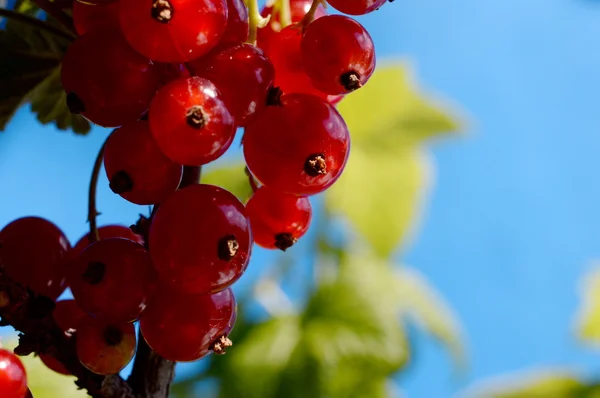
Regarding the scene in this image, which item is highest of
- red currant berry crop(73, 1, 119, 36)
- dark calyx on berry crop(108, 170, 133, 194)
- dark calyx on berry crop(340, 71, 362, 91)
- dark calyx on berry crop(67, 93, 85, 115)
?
dark calyx on berry crop(340, 71, 362, 91)

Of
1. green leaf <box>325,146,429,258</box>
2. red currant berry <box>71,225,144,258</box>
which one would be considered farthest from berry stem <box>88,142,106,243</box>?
green leaf <box>325,146,429,258</box>

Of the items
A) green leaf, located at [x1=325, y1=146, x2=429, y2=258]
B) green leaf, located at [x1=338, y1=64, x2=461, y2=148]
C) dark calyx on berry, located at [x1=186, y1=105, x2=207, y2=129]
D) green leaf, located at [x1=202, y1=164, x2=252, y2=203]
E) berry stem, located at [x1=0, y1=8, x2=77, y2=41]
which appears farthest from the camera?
green leaf, located at [x1=338, y1=64, x2=461, y2=148]

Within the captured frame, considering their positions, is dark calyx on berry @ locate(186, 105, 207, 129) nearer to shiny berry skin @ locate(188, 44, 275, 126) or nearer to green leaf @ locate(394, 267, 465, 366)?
shiny berry skin @ locate(188, 44, 275, 126)

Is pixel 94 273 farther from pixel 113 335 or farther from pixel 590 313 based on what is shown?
pixel 590 313

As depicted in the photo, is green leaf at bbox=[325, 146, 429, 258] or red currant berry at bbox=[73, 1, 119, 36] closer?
red currant berry at bbox=[73, 1, 119, 36]

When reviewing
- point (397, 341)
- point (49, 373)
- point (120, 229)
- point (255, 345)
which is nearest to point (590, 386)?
point (397, 341)

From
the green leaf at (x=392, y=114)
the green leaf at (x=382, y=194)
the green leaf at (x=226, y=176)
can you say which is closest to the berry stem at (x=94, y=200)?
the green leaf at (x=226, y=176)

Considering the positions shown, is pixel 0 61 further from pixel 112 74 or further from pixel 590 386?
pixel 590 386
